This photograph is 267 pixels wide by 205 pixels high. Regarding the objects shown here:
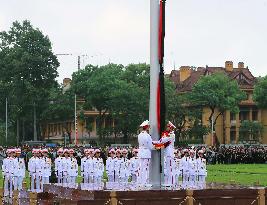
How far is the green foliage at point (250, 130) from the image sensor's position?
94.0 meters

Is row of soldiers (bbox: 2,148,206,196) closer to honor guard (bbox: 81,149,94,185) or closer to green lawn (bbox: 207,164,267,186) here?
honor guard (bbox: 81,149,94,185)

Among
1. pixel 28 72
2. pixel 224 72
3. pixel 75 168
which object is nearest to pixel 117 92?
pixel 28 72

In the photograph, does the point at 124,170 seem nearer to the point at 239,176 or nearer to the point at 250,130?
the point at 239,176

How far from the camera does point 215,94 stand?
84.6 metres

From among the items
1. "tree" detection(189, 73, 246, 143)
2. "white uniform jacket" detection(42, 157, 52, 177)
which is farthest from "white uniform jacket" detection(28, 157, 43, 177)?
"tree" detection(189, 73, 246, 143)

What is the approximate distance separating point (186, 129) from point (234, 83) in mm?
7713

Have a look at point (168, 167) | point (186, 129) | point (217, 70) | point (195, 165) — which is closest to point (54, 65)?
point (186, 129)

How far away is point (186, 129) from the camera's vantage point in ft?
295

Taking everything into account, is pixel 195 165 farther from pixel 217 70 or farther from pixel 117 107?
pixel 217 70

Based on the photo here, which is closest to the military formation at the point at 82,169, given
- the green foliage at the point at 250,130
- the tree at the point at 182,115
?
the tree at the point at 182,115

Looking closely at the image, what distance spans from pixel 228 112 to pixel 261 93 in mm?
6109

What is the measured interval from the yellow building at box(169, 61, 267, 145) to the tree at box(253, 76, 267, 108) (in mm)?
4403

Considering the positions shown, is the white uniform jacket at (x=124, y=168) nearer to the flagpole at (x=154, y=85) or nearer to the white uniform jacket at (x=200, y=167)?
the white uniform jacket at (x=200, y=167)

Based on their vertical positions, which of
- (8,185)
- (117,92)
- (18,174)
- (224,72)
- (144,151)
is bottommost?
(8,185)
